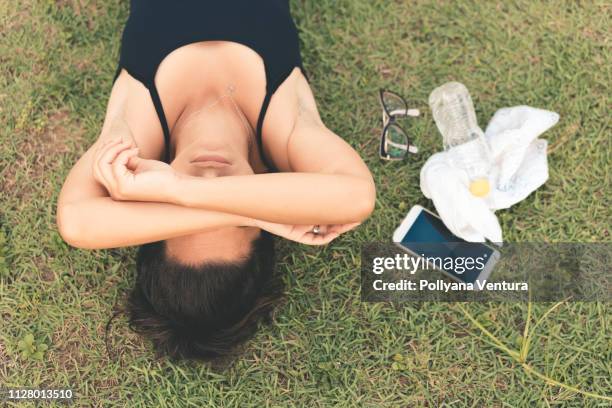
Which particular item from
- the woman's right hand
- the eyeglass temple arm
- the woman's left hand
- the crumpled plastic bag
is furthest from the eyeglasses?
the woman's left hand

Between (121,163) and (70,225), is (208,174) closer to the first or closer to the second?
(121,163)

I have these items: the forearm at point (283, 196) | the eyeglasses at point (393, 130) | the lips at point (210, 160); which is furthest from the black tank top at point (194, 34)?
the eyeglasses at point (393, 130)

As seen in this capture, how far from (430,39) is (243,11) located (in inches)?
51.4

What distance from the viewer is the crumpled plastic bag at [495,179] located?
279 cm

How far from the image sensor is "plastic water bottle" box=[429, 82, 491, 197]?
9.31 feet

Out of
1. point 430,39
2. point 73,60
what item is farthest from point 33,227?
point 430,39

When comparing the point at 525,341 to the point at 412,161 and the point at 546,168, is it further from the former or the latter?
the point at 412,161

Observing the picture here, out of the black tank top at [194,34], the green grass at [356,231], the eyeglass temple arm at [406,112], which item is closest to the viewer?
the black tank top at [194,34]

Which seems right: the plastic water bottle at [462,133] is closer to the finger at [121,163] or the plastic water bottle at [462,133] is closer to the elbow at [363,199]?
the elbow at [363,199]

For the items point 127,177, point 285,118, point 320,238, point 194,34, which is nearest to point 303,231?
point 320,238

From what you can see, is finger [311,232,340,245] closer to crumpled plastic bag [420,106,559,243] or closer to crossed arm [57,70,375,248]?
crossed arm [57,70,375,248]

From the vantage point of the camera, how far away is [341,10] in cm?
315

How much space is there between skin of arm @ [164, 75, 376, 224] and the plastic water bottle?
999 millimetres

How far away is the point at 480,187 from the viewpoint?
2783mm
